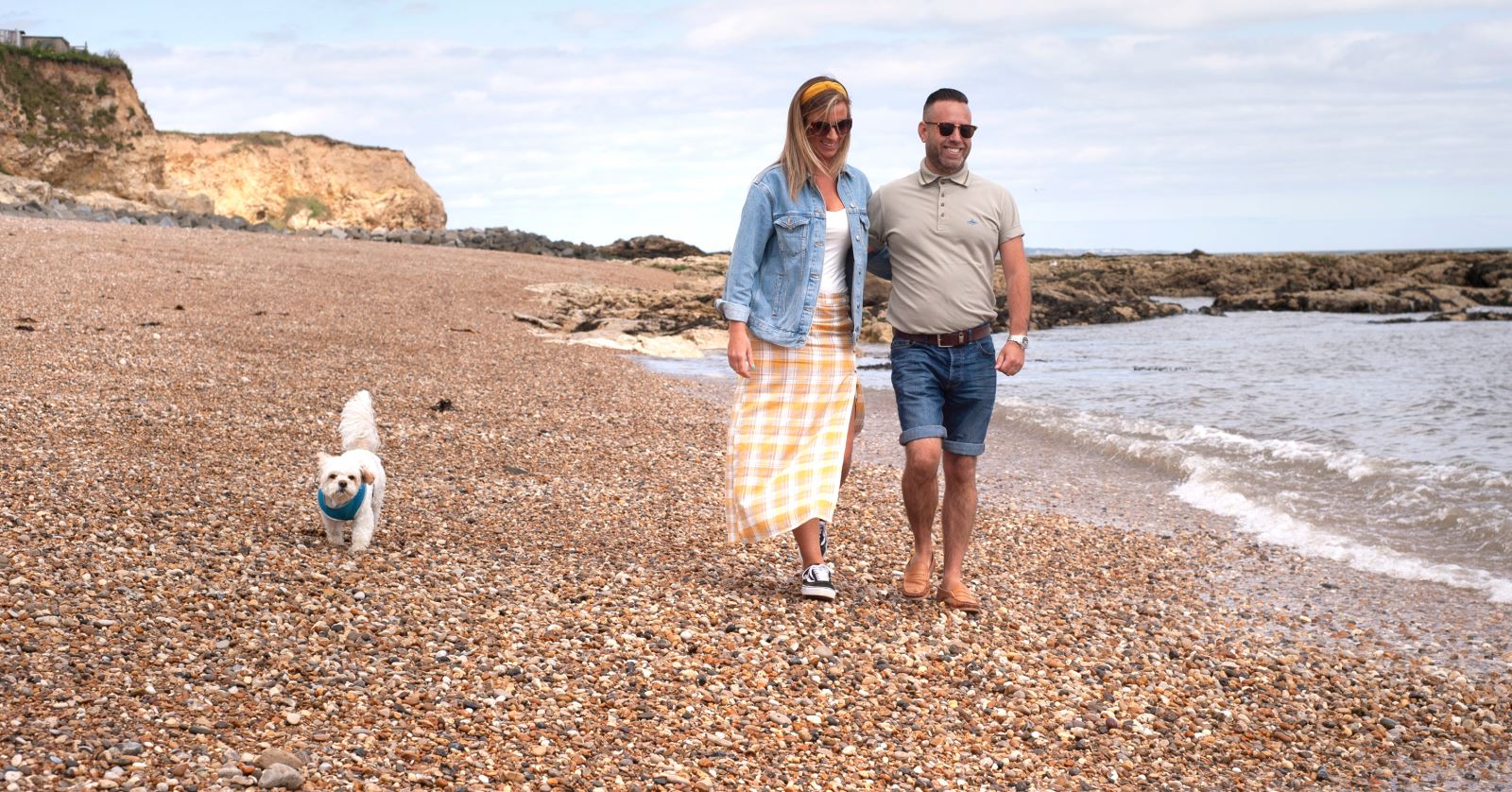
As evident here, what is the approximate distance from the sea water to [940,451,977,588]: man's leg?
331 cm

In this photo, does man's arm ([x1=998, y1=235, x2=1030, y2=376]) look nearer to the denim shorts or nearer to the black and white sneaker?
the denim shorts

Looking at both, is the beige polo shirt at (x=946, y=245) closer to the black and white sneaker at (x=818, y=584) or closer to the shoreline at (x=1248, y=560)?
the black and white sneaker at (x=818, y=584)

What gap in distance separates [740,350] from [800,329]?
27 centimetres

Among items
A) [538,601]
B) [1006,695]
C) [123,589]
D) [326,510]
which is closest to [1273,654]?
[1006,695]

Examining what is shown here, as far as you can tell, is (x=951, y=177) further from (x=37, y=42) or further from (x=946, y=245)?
(x=37, y=42)

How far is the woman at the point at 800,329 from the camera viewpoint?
5.04 m

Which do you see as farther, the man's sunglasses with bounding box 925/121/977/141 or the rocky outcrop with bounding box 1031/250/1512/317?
the rocky outcrop with bounding box 1031/250/1512/317

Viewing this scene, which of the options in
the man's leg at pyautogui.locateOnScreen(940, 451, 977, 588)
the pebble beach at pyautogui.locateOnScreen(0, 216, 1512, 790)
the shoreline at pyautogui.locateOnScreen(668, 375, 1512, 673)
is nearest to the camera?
the pebble beach at pyautogui.locateOnScreen(0, 216, 1512, 790)

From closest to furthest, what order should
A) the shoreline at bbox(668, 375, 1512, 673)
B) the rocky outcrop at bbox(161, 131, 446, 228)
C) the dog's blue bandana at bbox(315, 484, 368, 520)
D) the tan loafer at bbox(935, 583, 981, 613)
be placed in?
1. the tan loafer at bbox(935, 583, 981, 613)
2. the dog's blue bandana at bbox(315, 484, 368, 520)
3. the shoreline at bbox(668, 375, 1512, 673)
4. the rocky outcrop at bbox(161, 131, 446, 228)

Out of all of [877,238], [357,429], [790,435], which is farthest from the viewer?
[357,429]

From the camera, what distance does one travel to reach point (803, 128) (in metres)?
5.04

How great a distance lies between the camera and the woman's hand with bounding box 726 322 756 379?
507 cm

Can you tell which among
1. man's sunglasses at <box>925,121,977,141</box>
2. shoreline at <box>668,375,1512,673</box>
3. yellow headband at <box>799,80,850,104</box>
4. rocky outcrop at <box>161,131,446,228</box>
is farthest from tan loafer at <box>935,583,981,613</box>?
rocky outcrop at <box>161,131,446,228</box>

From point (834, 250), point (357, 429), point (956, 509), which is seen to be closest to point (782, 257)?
point (834, 250)
